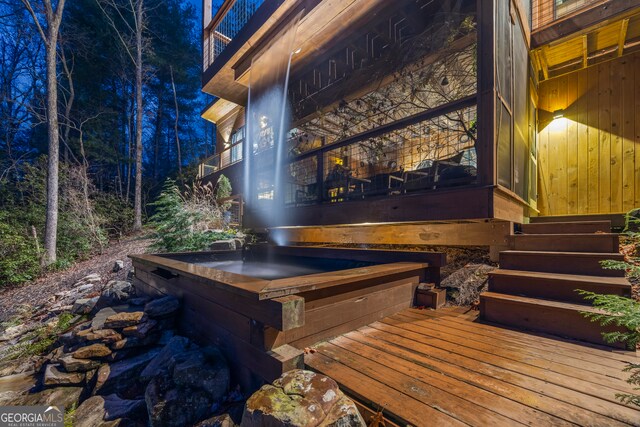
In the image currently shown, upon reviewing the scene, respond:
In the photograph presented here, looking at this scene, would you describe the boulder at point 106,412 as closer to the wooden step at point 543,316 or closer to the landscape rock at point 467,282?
the wooden step at point 543,316

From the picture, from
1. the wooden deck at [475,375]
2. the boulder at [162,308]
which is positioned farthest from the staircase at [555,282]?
the boulder at [162,308]

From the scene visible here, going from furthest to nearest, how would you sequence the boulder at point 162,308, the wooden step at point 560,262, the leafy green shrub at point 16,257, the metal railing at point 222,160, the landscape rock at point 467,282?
the metal railing at point 222,160, the leafy green shrub at point 16,257, the landscape rock at point 467,282, the boulder at point 162,308, the wooden step at point 560,262

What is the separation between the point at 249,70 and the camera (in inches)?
218

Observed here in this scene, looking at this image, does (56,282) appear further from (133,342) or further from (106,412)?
(106,412)

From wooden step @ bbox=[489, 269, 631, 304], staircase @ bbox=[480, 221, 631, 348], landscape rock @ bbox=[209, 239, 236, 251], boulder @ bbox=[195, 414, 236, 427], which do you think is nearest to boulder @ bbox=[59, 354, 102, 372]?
boulder @ bbox=[195, 414, 236, 427]

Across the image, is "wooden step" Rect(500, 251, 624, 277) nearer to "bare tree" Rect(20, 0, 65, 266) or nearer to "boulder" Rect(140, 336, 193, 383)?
"boulder" Rect(140, 336, 193, 383)

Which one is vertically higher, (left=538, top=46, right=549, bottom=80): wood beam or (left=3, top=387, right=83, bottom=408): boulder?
(left=538, top=46, right=549, bottom=80): wood beam

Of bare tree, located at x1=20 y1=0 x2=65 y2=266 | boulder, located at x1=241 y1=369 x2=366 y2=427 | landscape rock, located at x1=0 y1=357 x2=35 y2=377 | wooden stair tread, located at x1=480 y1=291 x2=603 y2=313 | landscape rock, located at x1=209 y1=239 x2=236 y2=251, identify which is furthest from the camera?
bare tree, located at x1=20 y1=0 x2=65 y2=266

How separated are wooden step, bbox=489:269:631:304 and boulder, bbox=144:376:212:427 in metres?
2.74

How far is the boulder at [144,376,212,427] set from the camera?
168 cm

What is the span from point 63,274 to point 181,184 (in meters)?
7.29

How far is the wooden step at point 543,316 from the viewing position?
197 cm

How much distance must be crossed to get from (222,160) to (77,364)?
10509 millimetres

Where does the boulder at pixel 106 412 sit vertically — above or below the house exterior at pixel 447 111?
below
